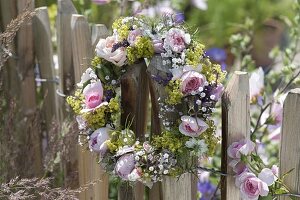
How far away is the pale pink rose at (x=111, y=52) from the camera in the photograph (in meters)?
1.54

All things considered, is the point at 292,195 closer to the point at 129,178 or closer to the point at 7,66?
the point at 129,178

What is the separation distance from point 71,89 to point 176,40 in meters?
0.70

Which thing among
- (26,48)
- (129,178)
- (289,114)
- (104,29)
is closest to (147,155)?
(129,178)

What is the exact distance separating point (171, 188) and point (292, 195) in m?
0.31

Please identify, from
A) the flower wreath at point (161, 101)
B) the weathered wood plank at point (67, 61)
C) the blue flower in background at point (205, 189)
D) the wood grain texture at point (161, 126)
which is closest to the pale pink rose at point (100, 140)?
the flower wreath at point (161, 101)

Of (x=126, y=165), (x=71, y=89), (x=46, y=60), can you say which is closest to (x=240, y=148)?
(x=126, y=165)

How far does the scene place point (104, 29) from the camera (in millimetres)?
1817

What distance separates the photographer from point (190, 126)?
4.77 ft

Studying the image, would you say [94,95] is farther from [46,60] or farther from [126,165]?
[46,60]

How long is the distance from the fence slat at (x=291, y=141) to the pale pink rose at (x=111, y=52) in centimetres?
42

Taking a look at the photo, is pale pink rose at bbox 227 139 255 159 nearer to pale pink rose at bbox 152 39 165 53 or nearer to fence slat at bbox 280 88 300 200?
fence slat at bbox 280 88 300 200

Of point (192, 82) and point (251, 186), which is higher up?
point (192, 82)

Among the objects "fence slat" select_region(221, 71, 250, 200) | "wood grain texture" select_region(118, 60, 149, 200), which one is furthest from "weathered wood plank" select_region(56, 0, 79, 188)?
"fence slat" select_region(221, 71, 250, 200)

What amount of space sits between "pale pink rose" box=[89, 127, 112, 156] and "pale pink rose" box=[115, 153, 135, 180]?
7 cm
